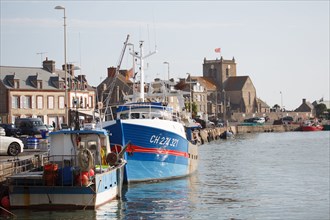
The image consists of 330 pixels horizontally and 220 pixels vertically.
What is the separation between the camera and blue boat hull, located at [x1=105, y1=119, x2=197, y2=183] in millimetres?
37438

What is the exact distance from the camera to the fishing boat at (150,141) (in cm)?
3756

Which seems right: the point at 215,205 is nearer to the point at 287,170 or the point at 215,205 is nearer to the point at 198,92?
the point at 287,170

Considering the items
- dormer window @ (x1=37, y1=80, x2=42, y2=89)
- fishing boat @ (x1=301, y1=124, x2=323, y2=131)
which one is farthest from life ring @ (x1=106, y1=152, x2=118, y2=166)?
fishing boat @ (x1=301, y1=124, x2=323, y2=131)

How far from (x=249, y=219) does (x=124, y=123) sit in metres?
10.6

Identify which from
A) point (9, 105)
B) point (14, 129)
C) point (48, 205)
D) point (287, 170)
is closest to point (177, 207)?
point (48, 205)

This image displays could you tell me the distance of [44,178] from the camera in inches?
1091

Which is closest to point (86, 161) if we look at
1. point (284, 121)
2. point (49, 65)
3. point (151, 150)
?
point (151, 150)

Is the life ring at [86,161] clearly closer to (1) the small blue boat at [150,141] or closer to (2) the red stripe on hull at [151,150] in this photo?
(1) the small blue boat at [150,141]

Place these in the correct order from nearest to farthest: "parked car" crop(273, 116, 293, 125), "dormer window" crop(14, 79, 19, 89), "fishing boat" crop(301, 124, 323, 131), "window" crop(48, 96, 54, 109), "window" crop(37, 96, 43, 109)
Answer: "dormer window" crop(14, 79, 19, 89)
"window" crop(37, 96, 43, 109)
"window" crop(48, 96, 54, 109)
"fishing boat" crop(301, 124, 323, 131)
"parked car" crop(273, 116, 293, 125)

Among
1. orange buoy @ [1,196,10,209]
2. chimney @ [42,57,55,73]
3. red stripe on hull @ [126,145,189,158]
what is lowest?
orange buoy @ [1,196,10,209]

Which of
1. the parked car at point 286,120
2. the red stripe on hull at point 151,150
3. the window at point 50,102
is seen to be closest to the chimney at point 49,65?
the window at point 50,102

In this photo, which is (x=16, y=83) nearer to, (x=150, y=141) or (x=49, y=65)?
(x=49, y=65)

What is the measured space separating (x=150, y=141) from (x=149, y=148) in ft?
1.33

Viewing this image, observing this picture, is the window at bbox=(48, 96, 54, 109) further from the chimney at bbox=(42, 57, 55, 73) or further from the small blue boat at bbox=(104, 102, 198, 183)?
the small blue boat at bbox=(104, 102, 198, 183)
